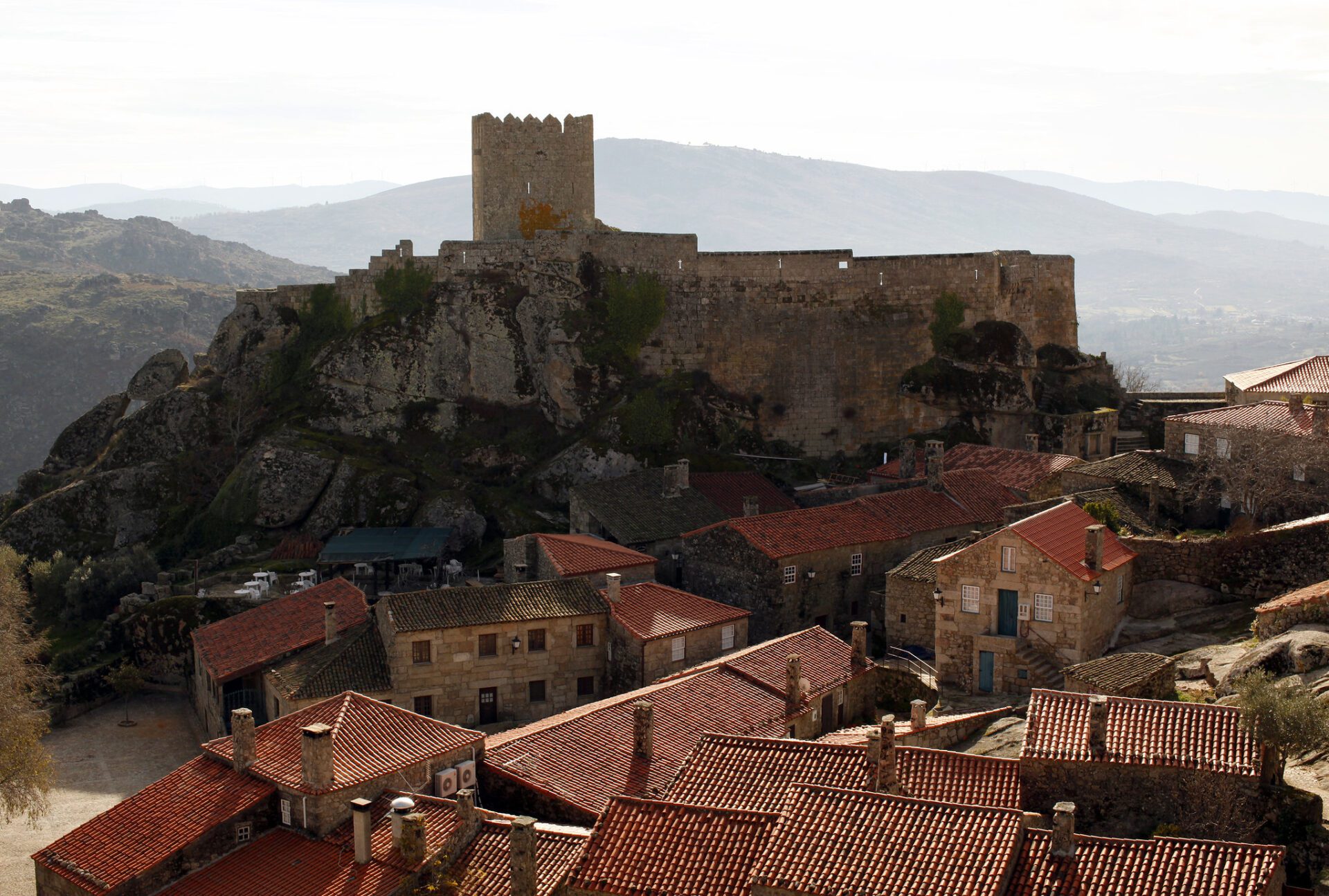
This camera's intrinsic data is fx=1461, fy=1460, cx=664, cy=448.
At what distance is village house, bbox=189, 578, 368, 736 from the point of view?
142 ft

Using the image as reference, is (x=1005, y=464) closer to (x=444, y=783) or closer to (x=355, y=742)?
(x=444, y=783)

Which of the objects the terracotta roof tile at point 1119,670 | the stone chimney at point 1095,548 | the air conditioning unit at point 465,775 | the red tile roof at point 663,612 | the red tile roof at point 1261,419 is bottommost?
the air conditioning unit at point 465,775

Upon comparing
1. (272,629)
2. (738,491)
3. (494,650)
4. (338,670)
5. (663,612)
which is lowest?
(338,670)

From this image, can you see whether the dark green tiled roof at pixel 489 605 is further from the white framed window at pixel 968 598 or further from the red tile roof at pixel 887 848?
the red tile roof at pixel 887 848

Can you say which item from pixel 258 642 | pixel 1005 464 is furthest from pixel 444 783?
pixel 1005 464

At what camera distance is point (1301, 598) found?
3319 centimetres

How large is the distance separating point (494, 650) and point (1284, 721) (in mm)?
23322

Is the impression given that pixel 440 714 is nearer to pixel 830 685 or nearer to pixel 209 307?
pixel 830 685

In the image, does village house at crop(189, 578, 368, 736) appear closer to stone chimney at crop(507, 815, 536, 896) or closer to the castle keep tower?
stone chimney at crop(507, 815, 536, 896)

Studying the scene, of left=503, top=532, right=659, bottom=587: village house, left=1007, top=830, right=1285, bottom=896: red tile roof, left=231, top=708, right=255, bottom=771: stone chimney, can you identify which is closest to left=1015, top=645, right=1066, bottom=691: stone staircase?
left=1007, top=830, right=1285, bottom=896: red tile roof

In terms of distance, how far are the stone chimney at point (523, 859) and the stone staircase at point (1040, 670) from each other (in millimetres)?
15617

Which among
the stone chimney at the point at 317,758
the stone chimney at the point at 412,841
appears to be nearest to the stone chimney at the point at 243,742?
the stone chimney at the point at 317,758

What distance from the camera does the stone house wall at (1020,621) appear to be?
1432 inches

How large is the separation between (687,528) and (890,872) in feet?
99.7
